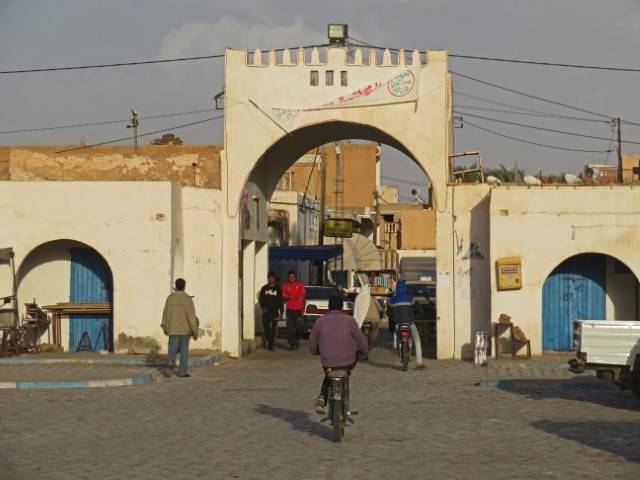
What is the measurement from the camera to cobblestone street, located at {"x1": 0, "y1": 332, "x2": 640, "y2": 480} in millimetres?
10898

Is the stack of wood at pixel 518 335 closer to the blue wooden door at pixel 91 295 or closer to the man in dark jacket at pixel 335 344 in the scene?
the blue wooden door at pixel 91 295

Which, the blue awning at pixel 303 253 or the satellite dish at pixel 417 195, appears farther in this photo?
the satellite dish at pixel 417 195

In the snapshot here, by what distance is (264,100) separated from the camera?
25.6 m

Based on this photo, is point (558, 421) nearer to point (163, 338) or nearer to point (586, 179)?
point (163, 338)

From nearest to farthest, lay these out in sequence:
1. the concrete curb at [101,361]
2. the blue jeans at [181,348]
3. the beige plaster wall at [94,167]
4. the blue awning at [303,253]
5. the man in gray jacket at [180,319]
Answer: the man in gray jacket at [180,319], the blue jeans at [181,348], the concrete curb at [101,361], the beige plaster wall at [94,167], the blue awning at [303,253]

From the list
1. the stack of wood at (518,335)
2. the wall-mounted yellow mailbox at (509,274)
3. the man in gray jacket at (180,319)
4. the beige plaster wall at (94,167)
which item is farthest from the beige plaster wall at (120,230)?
the stack of wood at (518,335)

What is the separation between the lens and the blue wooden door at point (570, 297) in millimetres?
25328

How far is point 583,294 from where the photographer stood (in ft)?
83.4

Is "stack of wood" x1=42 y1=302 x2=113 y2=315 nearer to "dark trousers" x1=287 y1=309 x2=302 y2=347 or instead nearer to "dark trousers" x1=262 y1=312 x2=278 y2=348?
"dark trousers" x1=262 y1=312 x2=278 y2=348

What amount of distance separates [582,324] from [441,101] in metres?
9.88

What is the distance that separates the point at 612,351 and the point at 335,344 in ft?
16.0

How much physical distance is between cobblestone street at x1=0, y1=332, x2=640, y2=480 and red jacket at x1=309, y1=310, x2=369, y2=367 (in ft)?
2.92

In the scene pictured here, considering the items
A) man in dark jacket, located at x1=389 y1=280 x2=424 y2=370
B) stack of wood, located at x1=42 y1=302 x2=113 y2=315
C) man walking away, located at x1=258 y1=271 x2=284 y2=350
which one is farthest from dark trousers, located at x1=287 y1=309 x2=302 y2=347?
man in dark jacket, located at x1=389 y1=280 x2=424 y2=370

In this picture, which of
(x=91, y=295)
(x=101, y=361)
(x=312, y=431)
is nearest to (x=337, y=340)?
(x=312, y=431)
